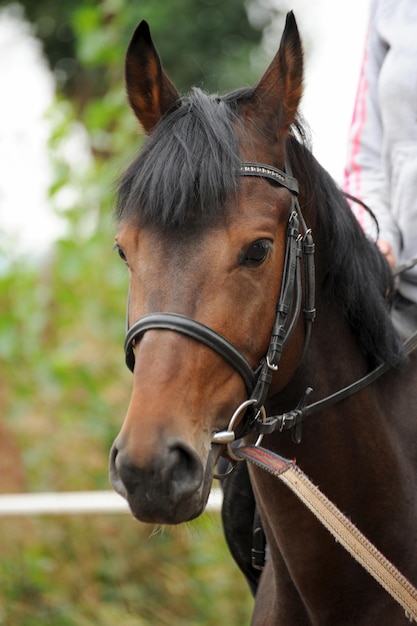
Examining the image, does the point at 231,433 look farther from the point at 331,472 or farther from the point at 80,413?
the point at 80,413

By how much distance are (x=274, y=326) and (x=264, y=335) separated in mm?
42

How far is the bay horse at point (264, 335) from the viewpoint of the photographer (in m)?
2.08

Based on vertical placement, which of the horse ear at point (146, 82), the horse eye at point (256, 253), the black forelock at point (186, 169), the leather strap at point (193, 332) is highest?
the horse ear at point (146, 82)

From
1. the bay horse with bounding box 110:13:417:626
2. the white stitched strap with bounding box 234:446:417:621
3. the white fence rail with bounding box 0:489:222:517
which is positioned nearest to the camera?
the bay horse with bounding box 110:13:417:626

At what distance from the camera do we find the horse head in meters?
2.01

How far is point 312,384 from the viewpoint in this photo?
252 centimetres

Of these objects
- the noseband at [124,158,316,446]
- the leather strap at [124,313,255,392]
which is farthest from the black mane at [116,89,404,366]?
the leather strap at [124,313,255,392]

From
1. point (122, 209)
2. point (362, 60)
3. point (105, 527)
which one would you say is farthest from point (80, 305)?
point (122, 209)

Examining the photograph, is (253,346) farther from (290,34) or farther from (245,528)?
(245,528)

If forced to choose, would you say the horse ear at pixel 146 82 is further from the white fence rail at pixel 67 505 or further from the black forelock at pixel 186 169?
the white fence rail at pixel 67 505

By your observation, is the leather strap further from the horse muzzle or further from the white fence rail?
the white fence rail

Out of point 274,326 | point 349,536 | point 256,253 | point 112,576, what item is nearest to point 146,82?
point 256,253

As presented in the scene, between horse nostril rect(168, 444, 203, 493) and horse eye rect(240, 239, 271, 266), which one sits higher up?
horse eye rect(240, 239, 271, 266)

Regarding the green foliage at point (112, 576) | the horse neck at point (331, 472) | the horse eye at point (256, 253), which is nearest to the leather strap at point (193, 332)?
the horse eye at point (256, 253)
